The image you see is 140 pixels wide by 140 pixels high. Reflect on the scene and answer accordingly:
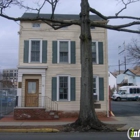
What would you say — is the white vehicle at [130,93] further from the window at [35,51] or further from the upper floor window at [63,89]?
the window at [35,51]

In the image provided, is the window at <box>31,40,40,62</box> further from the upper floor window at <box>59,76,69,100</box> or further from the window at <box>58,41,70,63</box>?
the upper floor window at <box>59,76,69,100</box>

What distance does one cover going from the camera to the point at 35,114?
18.0 m

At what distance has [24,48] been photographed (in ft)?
63.8

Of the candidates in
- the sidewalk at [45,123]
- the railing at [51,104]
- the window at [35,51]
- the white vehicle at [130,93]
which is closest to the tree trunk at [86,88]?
the sidewalk at [45,123]

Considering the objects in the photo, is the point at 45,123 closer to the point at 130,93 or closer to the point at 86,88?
the point at 86,88

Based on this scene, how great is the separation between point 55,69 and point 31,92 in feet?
8.22

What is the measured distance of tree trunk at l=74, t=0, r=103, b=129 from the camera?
13.4 meters

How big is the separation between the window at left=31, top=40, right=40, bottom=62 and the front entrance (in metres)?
1.62

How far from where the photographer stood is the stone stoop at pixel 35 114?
17.9m

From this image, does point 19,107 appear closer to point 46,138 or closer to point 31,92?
point 31,92

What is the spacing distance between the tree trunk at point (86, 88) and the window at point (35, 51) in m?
6.21

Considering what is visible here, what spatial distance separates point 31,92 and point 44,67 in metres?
2.17

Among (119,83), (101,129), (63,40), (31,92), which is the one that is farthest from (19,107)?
(119,83)

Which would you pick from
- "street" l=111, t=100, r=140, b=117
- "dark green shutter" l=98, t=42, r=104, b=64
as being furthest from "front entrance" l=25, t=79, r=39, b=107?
"street" l=111, t=100, r=140, b=117
